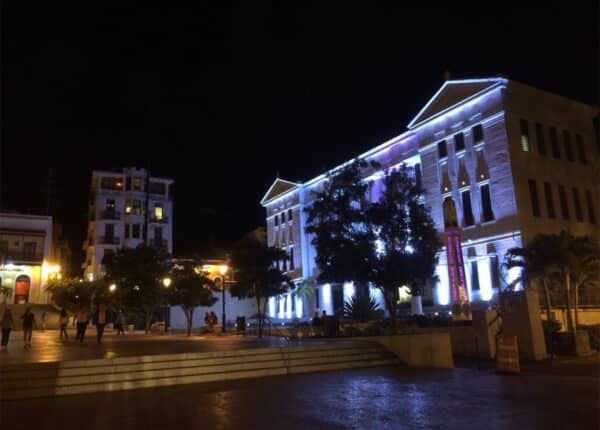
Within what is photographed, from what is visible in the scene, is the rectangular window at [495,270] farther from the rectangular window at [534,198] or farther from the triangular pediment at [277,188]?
the triangular pediment at [277,188]

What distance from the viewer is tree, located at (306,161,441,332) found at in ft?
69.7

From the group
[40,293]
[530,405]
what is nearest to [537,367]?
[530,405]

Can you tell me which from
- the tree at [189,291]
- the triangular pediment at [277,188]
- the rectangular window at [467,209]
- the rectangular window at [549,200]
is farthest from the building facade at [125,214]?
the rectangular window at [549,200]

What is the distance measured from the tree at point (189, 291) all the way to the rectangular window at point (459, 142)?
2028 cm

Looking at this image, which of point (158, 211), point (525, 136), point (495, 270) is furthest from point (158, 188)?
point (525, 136)

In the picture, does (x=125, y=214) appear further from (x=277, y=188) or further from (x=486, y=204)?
(x=486, y=204)

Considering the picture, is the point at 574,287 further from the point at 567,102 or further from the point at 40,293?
the point at 40,293

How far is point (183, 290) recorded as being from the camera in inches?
1377

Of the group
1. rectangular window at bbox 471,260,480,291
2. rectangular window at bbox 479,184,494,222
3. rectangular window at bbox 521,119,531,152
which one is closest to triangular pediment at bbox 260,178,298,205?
rectangular window at bbox 479,184,494,222

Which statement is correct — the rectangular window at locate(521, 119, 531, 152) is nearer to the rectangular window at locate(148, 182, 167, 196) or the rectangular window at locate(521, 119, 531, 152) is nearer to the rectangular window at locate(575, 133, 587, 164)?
the rectangular window at locate(575, 133, 587, 164)

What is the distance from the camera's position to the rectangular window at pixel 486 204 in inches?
1221

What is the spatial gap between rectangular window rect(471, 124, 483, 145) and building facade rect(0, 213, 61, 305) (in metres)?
39.4

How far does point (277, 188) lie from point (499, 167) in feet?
95.4

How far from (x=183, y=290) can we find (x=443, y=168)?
20.3 metres
